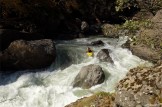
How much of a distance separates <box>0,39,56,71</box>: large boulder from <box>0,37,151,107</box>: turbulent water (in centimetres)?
50

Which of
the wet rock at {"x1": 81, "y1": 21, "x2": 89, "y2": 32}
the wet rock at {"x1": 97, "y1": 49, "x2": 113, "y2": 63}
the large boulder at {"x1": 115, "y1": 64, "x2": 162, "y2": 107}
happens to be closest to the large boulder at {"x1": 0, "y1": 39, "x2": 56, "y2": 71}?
the wet rock at {"x1": 97, "y1": 49, "x2": 113, "y2": 63}

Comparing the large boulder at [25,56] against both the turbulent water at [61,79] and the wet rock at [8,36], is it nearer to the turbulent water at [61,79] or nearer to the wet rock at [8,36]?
the turbulent water at [61,79]

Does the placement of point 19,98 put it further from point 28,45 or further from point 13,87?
point 28,45

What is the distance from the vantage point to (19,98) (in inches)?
601

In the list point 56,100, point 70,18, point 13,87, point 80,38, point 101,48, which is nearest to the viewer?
point 56,100

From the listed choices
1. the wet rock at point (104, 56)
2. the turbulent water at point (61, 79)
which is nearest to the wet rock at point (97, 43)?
the turbulent water at point (61, 79)

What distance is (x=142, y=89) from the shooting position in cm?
679

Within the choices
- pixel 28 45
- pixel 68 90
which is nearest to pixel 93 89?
pixel 68 90

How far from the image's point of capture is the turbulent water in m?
14.9

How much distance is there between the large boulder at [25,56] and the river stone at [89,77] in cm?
312

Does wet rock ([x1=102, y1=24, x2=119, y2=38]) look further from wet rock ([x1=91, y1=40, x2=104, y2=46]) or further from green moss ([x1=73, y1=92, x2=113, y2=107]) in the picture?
green moss ([x1=73, y1=92, x2=113, y2=107])

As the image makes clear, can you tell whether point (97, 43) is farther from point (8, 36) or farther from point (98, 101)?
point (98, 101)

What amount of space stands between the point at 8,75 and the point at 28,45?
190cm

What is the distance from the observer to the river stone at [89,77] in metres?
15.4
